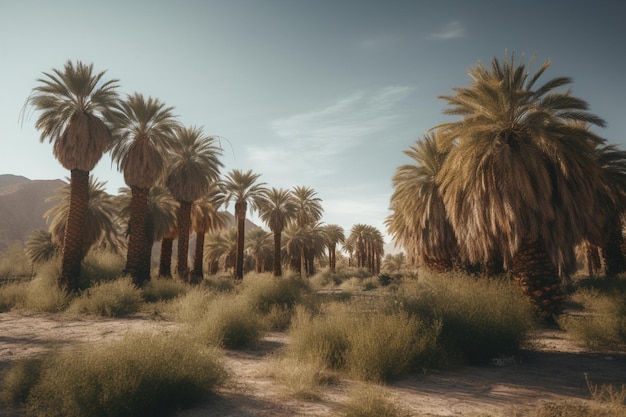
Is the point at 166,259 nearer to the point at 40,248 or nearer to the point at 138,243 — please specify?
the point at 138,243

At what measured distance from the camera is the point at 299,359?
7398mm

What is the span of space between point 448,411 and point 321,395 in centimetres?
189

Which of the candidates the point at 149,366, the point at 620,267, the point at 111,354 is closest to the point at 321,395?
the point at 149,366

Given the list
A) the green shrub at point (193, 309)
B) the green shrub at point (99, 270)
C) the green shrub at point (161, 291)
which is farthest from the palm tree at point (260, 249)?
the green shrub at point (193, 309)

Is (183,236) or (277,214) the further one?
(277,214)

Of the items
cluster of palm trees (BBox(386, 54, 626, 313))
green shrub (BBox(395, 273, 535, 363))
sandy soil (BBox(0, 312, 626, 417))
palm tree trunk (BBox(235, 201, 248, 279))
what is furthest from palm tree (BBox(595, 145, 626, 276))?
palm tree trunk (BBox(235, 201, 248, 279))

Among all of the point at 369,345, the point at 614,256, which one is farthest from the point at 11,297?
the point at 614,256

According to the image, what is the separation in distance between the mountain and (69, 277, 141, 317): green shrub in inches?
2674

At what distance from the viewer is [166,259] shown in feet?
85.0

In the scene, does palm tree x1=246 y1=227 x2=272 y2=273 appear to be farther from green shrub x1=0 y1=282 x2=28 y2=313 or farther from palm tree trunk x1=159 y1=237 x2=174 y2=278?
green shrub x1=0 y1=282 x2=28 y2=313

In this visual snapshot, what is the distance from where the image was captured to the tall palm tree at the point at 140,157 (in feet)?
67.7

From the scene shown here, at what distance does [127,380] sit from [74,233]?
1648cm

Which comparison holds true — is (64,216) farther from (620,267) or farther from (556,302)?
(620,267)

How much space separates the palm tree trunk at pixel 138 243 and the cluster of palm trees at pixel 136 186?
54 mm
